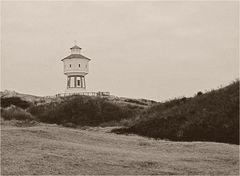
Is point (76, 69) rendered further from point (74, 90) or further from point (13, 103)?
point (13, 103)

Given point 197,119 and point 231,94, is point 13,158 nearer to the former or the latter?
point 197,119

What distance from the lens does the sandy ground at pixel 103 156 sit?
12.4m

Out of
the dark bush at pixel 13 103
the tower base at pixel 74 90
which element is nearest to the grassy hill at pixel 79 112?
the dark bush at pixel 13 103

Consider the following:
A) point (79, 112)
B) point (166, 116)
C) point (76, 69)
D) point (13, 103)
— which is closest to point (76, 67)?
point (76, 69)

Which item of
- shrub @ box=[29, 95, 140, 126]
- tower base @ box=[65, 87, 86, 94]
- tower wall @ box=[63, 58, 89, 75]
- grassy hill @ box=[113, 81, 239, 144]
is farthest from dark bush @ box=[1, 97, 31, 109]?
tower wall @ box=[63, 58, 89, 75]

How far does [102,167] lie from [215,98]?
17424 mm

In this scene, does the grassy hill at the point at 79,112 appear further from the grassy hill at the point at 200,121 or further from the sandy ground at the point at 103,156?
the sandy ground at the point at 103,156

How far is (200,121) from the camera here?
2445 centimetres

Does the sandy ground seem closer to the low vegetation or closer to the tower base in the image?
the low vegetation

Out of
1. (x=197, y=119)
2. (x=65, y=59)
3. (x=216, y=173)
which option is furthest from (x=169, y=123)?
(x=65, y=59)

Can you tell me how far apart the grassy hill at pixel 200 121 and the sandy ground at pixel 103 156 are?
401 centimetres

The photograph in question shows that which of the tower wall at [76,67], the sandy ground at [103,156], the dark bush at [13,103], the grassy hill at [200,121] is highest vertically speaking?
the tower wall at [76,67]

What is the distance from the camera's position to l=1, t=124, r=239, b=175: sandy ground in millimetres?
12414

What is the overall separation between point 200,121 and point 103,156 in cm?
1097
